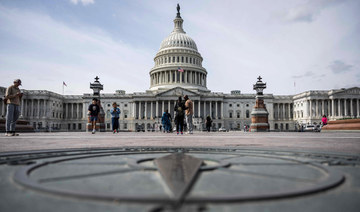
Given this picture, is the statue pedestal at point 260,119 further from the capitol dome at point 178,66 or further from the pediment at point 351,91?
the pediment at point 351,91

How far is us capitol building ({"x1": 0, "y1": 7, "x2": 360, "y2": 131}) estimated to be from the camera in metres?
82.0

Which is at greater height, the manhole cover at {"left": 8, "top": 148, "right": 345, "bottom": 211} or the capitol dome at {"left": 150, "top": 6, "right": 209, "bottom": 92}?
the capitol dome at {"left": 150, "top": 6, "right": 209, "bottom": 92}

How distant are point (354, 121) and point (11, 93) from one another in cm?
2186

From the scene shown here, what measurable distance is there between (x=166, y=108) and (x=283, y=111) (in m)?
43.0

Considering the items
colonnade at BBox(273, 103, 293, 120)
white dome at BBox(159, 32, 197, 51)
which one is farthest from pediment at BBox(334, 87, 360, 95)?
white dome at BBox(159, 32, 197, 51)

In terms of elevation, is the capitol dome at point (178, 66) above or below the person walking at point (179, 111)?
above

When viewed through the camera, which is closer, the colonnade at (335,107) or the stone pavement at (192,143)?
the stone pavement at (192,143)

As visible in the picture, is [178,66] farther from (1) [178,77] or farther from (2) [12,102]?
(2) [12,102]

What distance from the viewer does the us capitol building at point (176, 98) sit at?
269 feet

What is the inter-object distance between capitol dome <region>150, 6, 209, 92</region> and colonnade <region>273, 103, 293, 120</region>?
26169 millimetres

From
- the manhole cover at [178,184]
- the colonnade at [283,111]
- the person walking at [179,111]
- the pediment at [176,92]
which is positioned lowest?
the manhole cover at [178,184]

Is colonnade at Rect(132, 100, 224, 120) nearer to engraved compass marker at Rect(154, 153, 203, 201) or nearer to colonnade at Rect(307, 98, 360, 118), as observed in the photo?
colonnade at Rect(307, 98, 360, 118)

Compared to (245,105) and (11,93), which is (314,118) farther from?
(11,93)

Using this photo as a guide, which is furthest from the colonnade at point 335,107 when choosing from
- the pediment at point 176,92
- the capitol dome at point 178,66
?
the pediment at point 176,92
